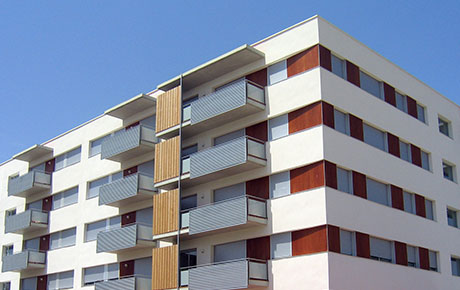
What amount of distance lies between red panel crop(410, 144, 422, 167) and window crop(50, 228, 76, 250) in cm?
2254

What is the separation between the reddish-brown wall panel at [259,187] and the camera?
30.4 m

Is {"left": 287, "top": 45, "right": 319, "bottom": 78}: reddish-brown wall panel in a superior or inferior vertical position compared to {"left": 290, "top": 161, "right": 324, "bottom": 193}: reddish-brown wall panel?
superior

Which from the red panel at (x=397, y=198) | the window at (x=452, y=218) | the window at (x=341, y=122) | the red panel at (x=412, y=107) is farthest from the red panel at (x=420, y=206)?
the window at (x=341, y=122)

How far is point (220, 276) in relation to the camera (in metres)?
29.5

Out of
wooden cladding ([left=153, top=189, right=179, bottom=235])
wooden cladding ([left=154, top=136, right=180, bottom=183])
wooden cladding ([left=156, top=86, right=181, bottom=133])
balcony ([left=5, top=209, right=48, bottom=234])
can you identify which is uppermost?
wooden cladding ([left=156, top=86, right=181, bottom=133])

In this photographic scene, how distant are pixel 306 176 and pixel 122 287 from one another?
13128mm

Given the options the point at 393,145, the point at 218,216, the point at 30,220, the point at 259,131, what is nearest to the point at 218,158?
the point at 259,131

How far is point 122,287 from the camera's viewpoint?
35.2m

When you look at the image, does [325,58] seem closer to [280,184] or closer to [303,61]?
[303,61]

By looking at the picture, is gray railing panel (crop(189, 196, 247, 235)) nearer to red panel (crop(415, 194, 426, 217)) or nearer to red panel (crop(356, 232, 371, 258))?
red panel (crop(356, 232, 371, 258))

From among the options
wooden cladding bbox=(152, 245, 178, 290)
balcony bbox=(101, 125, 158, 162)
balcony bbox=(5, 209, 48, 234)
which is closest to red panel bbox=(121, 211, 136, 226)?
balcony bbox=(101, 125, 158, 162)

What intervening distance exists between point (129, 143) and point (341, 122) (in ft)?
44.2

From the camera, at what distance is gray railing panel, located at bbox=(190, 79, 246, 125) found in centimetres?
3120

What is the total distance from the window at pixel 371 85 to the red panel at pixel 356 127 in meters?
2.25
